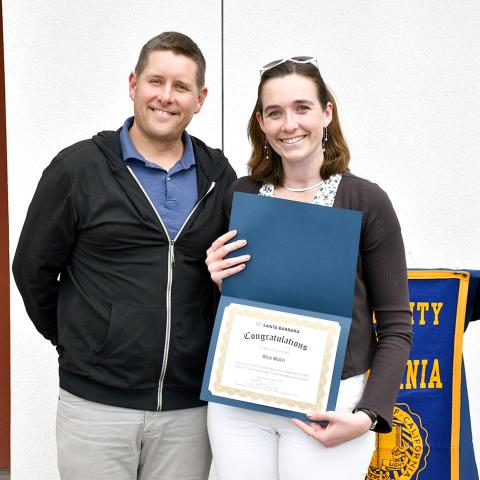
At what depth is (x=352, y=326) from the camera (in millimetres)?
1587

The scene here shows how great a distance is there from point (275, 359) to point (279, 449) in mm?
259

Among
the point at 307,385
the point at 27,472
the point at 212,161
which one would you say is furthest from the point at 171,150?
the point at 27,472

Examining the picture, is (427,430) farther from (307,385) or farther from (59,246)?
(59,246)

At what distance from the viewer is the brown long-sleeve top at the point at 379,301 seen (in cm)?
154

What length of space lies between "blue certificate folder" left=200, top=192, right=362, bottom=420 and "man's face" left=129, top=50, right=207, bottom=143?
364 mm

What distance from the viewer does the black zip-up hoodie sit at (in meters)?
1.74

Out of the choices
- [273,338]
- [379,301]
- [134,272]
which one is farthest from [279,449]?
[134,272]

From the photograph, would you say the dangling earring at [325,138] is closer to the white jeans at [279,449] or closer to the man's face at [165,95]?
the man's face at [165,95]

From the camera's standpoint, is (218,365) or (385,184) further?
(385,184)

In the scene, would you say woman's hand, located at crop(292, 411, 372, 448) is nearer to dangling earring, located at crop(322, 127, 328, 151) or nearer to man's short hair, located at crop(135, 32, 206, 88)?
dangling earring, located at crop(322, 127, 328, 151)

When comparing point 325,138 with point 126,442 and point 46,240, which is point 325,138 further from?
point 126,442

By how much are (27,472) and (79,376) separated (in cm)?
173

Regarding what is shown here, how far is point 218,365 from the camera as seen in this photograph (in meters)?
1.57

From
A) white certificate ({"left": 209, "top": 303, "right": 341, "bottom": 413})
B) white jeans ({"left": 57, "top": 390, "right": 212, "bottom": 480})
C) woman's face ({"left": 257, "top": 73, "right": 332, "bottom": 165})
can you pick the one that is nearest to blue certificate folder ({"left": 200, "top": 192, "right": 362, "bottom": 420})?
white certificate ({"left": 209, "top": 303, "right": 341, "bottom": 413})
